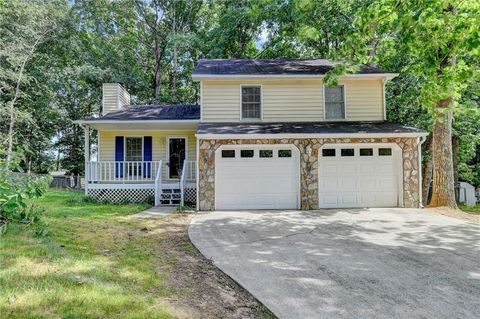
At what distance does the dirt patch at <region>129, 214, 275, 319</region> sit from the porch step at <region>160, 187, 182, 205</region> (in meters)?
6.07

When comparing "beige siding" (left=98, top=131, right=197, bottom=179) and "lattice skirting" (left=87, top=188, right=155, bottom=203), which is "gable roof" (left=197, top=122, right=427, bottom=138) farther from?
"lattice skirting" (left=87, top=188, right=155, bottom=203)

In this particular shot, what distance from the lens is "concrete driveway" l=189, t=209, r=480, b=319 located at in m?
3.32

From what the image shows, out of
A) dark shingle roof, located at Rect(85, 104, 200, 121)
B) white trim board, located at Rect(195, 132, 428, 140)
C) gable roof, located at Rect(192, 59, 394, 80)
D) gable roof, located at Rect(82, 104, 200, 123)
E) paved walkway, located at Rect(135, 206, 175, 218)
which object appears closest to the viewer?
paved walkway, located at Rect(135, 206, 175, 218)

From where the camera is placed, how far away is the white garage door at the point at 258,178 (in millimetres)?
9984

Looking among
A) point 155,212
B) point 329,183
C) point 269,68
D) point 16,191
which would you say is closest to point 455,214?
point 329,183

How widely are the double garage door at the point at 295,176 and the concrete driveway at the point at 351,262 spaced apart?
162 cm

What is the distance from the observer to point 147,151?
13.1m

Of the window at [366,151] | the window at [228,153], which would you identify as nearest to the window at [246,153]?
the window at [228,153]

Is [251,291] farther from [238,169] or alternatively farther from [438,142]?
[438,142]

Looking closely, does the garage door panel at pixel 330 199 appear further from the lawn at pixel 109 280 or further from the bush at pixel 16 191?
the bush at pixel 16 191

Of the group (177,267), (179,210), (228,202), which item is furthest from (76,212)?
(177,267)

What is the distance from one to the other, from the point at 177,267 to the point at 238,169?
5.74m

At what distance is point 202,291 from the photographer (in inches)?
143

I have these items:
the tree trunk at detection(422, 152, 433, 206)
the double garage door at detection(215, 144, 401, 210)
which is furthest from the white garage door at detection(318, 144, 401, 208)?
the tree trunk at detection(422, 152, 433, 206)
